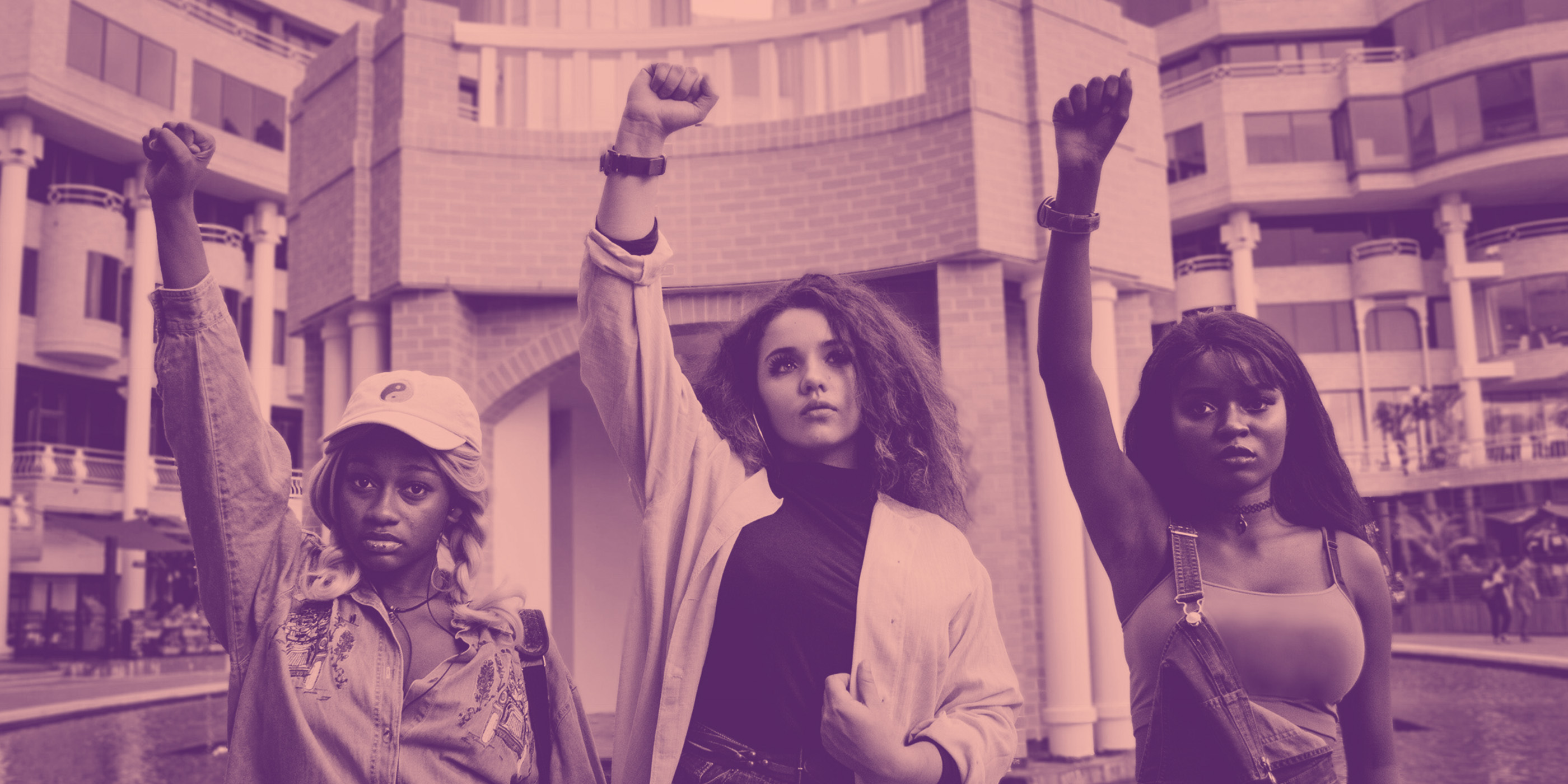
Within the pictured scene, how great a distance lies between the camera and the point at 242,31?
93.6 feet

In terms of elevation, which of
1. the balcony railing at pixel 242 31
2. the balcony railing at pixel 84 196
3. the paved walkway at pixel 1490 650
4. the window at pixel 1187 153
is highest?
the balcony railing at pixel 242 31

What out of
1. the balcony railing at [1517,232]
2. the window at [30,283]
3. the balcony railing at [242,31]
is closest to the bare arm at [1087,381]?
the balcony railing at [242,31]

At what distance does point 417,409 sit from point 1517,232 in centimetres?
3862

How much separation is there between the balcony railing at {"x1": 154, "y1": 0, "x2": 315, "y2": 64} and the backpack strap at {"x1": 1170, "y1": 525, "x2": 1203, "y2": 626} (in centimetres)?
2726

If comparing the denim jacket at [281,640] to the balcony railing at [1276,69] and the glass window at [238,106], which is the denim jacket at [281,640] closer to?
the glass window at [238,106]

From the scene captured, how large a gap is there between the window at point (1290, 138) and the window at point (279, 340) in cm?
2675

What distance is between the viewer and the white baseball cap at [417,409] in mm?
2133

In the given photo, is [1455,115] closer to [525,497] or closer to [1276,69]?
[1276,69]

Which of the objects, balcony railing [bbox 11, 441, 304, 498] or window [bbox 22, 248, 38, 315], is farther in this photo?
window [bbox 22, 248, 38, 315]

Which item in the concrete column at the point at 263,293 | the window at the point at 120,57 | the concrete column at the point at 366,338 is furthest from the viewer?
the concrete column at the point at 263,293

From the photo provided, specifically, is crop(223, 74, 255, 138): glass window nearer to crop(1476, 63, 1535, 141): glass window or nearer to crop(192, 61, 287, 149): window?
crop(192, 61, 287, 149): window

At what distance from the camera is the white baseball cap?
2133mm

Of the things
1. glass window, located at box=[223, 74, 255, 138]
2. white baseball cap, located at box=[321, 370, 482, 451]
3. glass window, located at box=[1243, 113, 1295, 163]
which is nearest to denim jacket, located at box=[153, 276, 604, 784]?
white baseball cap, located at box=[321, 370, 482, 451]

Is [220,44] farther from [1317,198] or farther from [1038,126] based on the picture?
[1317,198]
